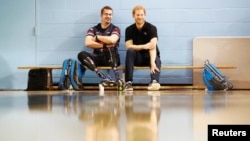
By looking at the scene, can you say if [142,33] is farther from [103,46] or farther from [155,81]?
[155,81]

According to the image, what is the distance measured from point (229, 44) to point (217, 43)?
0.18 m

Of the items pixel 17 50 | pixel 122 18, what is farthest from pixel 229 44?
pixel 17 50

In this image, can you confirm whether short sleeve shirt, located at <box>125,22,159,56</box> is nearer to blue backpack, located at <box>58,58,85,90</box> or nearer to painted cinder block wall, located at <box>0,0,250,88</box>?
painted cinder block wall, located at <box>0,0,250,88</box>

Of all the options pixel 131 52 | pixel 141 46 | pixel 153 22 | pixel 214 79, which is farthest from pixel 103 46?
pixel 214 79

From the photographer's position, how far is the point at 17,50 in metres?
5.76

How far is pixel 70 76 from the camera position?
17.0ft

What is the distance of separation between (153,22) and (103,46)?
0.91 meters

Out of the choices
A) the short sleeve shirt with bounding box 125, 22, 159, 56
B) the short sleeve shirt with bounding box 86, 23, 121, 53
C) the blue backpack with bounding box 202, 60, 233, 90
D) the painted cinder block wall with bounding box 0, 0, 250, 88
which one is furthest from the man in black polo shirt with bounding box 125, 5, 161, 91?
the blue backpack with bounding box 202, 60, 233, 90

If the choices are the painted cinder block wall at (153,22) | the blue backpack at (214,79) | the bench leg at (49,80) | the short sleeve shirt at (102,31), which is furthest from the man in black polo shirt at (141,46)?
the bench leg at (49,80)

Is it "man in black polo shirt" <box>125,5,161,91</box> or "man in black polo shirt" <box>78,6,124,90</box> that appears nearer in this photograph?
"man in black polo shirt" <box>125,5,161,91</box>

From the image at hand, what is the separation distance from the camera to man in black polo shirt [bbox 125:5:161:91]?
4988 millimetres

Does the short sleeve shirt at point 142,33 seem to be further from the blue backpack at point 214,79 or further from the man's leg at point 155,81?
the blue backpack at point 214,79

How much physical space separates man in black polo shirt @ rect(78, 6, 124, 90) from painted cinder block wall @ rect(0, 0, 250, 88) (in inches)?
12.7

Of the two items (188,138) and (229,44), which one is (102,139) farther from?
(229,44)
